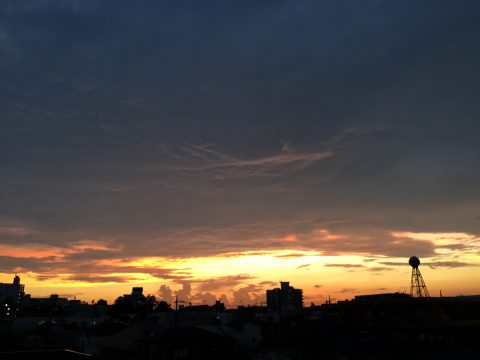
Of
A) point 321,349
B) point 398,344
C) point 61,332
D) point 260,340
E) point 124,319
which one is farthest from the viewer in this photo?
point 124,319

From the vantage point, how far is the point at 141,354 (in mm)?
58531

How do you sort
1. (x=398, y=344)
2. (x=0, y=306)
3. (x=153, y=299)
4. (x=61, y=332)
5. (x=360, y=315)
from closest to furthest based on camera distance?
(x=398, y=344)
(x=360, y=315)
(x=61, y=332)
(x=0, y=306)
(x=153, y=299)

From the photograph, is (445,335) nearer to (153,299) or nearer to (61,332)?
(61,332)

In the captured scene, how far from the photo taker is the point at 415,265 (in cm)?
6862

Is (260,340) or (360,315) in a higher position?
(360,315)

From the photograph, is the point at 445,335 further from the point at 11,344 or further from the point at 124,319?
the point at 124,319

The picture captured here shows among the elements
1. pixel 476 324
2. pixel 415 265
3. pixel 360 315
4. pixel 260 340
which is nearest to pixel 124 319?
pixel 260 340

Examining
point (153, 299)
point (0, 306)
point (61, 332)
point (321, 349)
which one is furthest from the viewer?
point (153, 299)

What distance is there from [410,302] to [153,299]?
464 ft

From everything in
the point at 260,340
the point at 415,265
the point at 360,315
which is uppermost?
the point at 415,265

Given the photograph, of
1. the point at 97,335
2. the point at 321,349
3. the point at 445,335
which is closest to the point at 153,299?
the point at 97,335

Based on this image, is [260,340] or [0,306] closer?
[260,340]

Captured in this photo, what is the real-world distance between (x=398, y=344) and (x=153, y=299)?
14531cm

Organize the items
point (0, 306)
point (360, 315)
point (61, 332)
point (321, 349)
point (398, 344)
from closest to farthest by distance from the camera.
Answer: point (398, 344) < point (321, 349) < point (360, 315) < point (61, 332) < point (0, 306)
